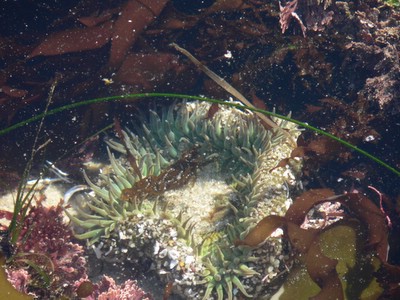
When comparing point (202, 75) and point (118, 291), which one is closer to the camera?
point (118, 291)

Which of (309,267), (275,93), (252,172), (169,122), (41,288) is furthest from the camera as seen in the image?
(275,93)

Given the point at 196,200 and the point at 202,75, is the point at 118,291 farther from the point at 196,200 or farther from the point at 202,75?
the point at 202,75

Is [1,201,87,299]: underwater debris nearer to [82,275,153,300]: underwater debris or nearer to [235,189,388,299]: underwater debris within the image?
[82,275,153,300]: underwater debris

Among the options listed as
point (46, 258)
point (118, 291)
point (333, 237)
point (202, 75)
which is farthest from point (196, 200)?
point (202, 75)

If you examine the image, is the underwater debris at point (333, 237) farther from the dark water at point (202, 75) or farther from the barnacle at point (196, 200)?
the dark water at point (202, 75)

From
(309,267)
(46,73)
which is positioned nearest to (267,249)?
(309,267)

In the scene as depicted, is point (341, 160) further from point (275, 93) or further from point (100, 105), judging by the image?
point (100, 105)

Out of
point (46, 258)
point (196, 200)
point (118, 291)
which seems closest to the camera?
point (46, 258)

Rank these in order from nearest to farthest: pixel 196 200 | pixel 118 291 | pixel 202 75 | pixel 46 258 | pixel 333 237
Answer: pixel 46 258
pixel 118 291
pixel 333 237
pixel 196 200
pixel 202 75
